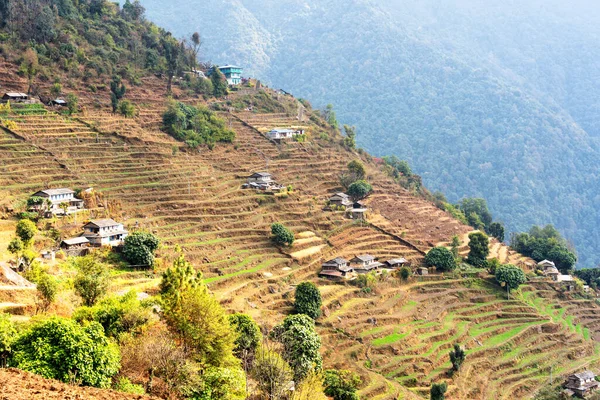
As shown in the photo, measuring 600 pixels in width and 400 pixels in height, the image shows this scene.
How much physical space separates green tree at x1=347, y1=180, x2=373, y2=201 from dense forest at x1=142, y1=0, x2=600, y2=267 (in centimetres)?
4712

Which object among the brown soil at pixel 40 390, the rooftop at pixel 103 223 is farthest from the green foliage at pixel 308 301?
the brown soil at pixel 40 390

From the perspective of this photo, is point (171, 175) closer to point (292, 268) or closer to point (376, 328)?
point (292, 268)

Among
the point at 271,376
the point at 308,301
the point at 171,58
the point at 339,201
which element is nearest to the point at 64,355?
the point at 271,376

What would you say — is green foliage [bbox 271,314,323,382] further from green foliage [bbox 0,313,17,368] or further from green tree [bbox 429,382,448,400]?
green foliage [bbox 0,313,17,368]

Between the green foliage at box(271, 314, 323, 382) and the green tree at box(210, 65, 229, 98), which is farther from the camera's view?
the green tree at box(210, 65, 229, 98)

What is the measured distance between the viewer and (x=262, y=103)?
2685 inches

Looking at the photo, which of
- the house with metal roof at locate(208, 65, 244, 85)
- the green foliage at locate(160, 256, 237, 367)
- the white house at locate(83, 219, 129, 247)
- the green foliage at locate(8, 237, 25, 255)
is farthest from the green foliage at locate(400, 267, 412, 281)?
the house with metal roof at locate(208, 65, 244, 85)

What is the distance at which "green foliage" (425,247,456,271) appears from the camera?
1860 inches

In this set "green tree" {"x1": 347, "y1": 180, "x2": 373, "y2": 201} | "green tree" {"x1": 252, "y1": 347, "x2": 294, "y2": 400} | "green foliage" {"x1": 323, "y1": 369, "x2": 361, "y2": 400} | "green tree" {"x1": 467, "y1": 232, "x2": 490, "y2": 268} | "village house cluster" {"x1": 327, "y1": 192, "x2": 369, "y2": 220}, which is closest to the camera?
"green tree" {"x1": 252, "y1": 347, "x2": 294, "y2": 400}

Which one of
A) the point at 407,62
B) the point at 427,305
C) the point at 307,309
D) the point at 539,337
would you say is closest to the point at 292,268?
the point at 307,309

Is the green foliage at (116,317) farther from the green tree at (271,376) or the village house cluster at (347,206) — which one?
the village house cluster at (347,206)

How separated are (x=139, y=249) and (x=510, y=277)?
90.2ft

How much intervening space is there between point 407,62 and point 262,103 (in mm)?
84581

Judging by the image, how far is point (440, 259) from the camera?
47281 mm
